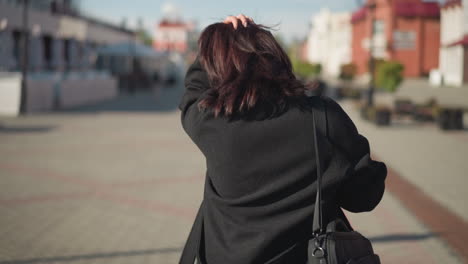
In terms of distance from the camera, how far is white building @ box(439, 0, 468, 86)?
143 ft

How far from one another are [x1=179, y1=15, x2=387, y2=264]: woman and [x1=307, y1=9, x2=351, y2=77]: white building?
68736 millimetres

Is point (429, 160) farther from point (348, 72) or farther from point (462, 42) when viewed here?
point (462, 42)

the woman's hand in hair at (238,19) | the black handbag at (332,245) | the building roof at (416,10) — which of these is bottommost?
the black handbag at (332,245)

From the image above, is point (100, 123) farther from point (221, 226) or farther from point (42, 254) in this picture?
point (221, 226)

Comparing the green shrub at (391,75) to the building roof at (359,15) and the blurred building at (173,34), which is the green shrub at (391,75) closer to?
the building roof at (359,15)

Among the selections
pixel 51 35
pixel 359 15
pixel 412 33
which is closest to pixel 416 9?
pixel 412 33

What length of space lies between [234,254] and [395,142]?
11.9 meters

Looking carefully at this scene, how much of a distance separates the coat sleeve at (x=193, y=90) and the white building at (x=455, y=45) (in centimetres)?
4169

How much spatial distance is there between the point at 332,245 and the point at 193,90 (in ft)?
2.25

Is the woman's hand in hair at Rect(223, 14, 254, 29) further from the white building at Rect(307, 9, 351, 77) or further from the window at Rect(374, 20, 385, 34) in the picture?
the white building at Rect(307, 9, 351, 77)

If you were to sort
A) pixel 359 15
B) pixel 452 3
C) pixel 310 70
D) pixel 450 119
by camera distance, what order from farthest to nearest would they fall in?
pixel 359 15 → pixel 310 70 → pixel 452 3 → pixel 450 119

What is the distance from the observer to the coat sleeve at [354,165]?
6.78ft

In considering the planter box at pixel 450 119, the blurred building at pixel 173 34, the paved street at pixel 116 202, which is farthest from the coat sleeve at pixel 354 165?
the blurred building at pixel 173 34

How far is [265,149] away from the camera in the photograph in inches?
81.7
